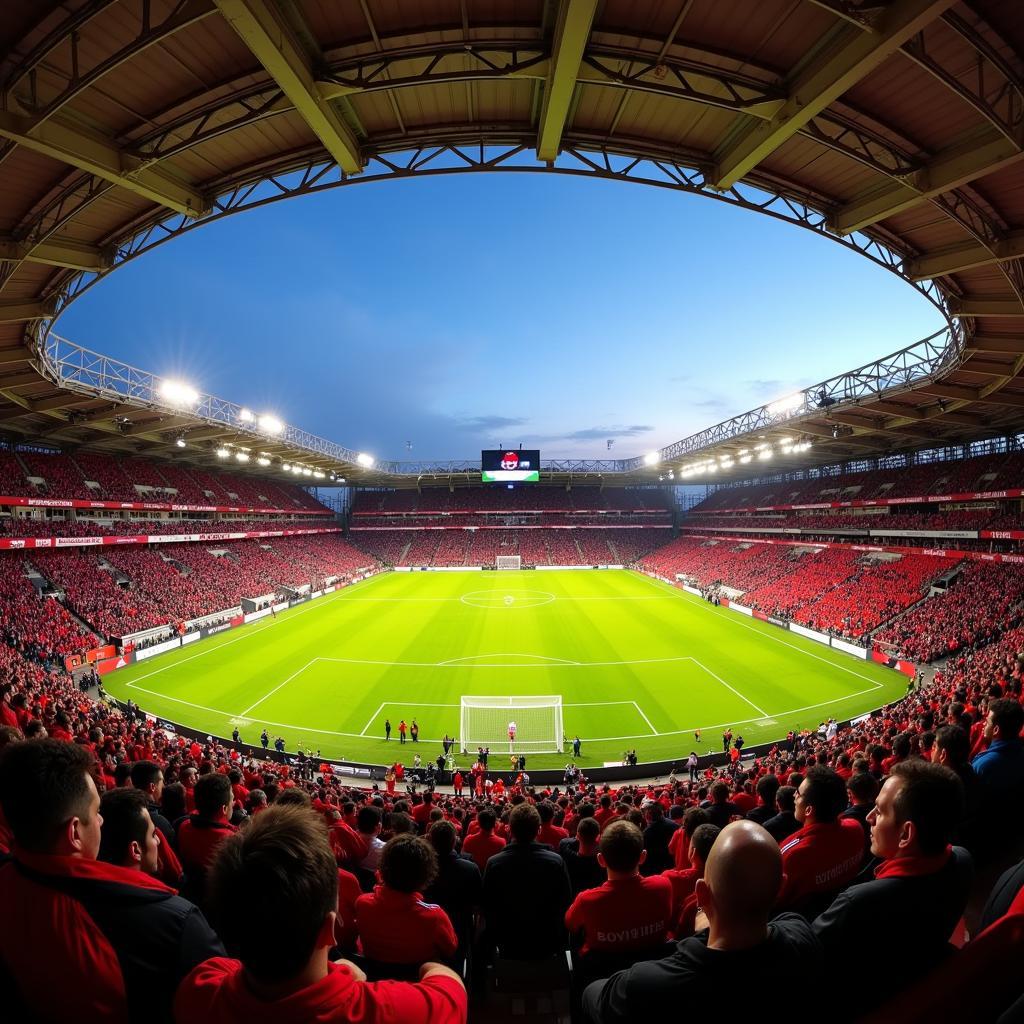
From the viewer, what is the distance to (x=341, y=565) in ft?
210

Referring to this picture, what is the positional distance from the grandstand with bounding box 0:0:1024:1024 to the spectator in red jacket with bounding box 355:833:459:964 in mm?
19

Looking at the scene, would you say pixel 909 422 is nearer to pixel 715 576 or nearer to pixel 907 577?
pixel 907 577

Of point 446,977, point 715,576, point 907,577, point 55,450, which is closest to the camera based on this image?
point 446,977

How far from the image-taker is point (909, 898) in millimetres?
2367

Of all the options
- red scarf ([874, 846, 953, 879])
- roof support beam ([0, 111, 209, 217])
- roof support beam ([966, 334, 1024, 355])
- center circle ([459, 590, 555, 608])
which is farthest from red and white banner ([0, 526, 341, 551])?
roof support beam ([966, 334, 1024, 355])

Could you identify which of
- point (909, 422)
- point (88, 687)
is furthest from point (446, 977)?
point (909, 422)

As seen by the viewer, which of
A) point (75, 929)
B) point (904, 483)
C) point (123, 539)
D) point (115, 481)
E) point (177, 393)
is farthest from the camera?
point (904, 483)

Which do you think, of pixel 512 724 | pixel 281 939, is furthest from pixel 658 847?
pixel 512 724

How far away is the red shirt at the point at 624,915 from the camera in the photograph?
351 centimetres

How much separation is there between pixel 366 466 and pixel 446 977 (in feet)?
203

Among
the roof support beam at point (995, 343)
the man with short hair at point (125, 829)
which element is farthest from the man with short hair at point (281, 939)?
the roof support beam at point (995, 343)

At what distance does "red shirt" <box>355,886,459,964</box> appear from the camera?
3.09 meters

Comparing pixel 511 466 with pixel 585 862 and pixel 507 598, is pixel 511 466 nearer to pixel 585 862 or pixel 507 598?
pixel 507 598

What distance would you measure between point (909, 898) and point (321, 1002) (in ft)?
8.01
